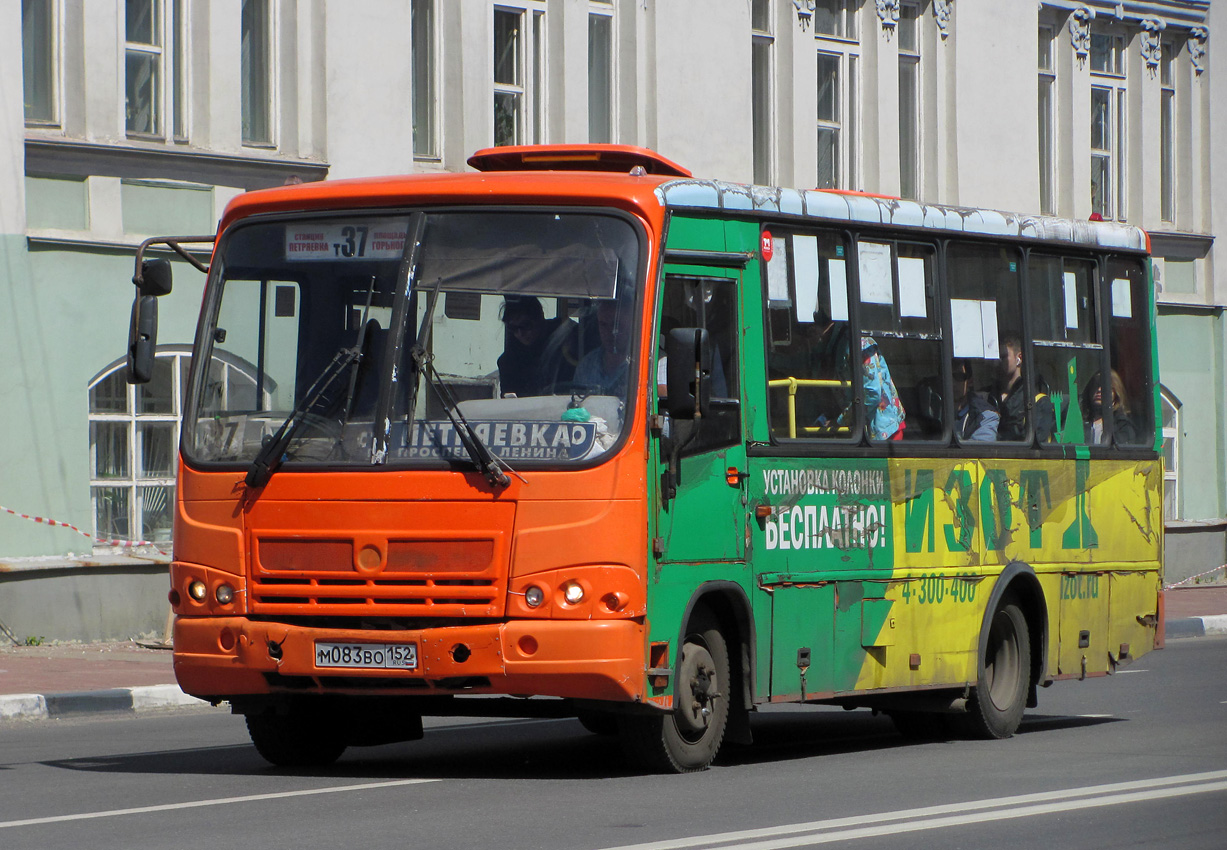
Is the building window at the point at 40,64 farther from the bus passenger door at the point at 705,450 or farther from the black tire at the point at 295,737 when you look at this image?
the bus passenger door at the point at 705,450

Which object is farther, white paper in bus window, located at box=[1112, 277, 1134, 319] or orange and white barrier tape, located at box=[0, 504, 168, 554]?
orange and white barrier tape, located at box=[0, 504, 168, 554]

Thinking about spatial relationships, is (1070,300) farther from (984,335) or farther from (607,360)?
(607,360)

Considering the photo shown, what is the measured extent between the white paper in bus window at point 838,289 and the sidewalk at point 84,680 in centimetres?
637

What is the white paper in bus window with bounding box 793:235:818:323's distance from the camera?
11.0m

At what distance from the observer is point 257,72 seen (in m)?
21.0

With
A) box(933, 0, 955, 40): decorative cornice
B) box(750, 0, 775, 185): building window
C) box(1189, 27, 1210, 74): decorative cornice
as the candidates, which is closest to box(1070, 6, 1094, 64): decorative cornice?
box(1189, 27, 1210, 74): decorative cornice

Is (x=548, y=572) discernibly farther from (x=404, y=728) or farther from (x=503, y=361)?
(x=404, y=728)

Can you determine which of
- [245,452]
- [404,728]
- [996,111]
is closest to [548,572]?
[245,452]

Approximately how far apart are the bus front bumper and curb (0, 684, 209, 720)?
16.4ft

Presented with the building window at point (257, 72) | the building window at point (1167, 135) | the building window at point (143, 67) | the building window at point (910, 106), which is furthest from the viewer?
the building window at point (1167, 135)

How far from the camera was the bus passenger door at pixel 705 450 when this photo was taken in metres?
9.90

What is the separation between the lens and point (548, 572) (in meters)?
9.55

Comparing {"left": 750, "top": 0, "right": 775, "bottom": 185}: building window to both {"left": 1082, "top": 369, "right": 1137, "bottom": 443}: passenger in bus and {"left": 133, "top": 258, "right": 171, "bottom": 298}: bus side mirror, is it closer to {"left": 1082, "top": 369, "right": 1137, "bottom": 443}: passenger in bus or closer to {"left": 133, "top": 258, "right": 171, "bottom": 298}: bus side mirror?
{"left": 1082, "top": 369, "right": 1137, "bottom": 443}: passenger in bus

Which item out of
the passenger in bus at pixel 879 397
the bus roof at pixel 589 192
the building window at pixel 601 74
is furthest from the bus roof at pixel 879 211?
the building window at pixel 601 74
